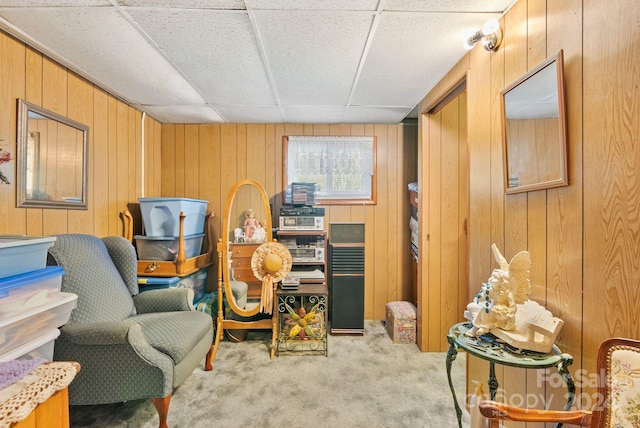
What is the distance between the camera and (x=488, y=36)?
1616 millimetres

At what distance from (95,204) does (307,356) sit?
220 centimetres

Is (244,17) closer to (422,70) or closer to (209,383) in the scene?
(422,70)

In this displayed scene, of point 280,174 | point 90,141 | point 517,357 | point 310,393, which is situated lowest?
point 310,393

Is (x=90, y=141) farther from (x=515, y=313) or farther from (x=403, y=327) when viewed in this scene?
(x=403, y=327)

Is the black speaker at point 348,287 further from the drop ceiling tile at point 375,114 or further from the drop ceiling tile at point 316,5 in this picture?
the drop ceiling tile at point 316,5

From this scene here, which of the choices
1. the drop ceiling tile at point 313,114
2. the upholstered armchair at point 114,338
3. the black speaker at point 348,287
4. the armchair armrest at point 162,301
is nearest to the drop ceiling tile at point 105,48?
the drop ceiling tile at point 313,114

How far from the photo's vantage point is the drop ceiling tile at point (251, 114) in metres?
2.88

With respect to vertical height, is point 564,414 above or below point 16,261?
below

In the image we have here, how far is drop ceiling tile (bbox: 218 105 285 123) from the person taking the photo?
9.46ft

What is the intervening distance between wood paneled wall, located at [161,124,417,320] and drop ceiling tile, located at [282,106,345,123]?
0.13 meters

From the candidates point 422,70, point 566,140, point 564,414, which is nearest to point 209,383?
point 564,414

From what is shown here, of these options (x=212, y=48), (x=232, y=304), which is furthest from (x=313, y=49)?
(x=232, y=304)

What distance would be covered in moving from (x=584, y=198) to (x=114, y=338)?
2.30m

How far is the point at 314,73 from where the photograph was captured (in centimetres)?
218
